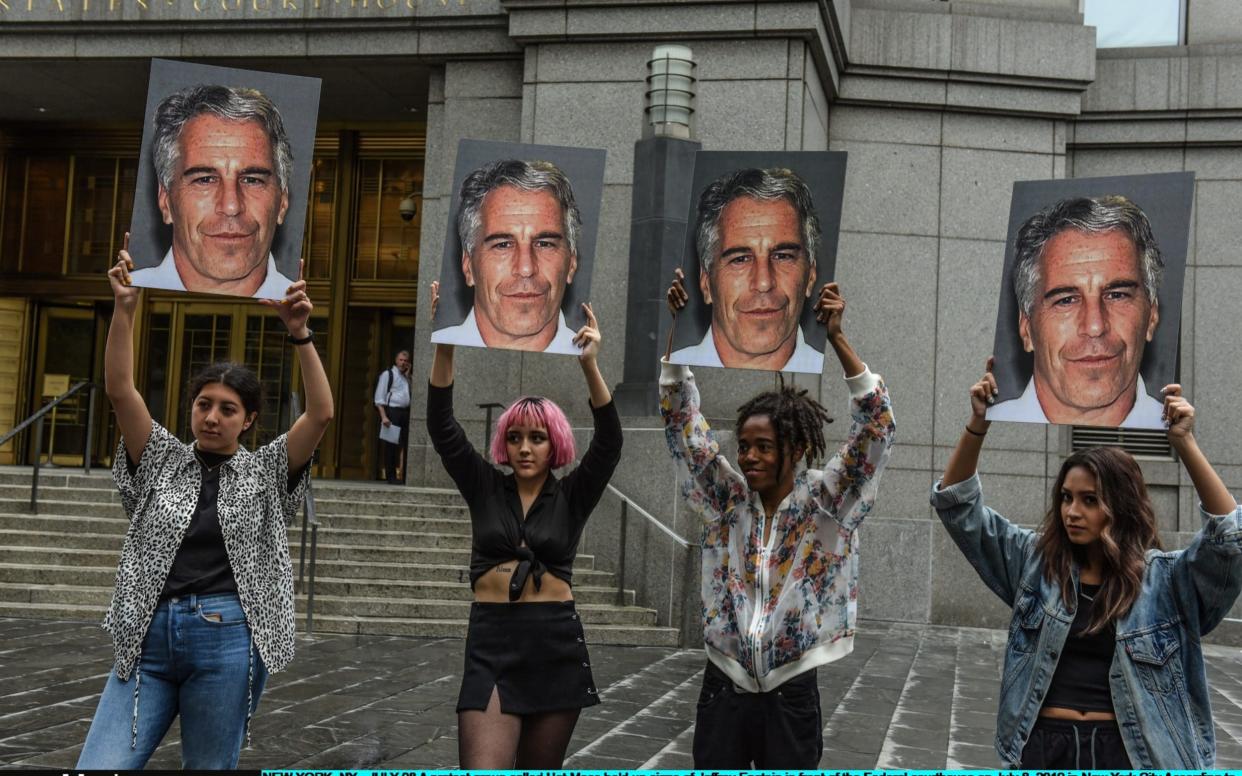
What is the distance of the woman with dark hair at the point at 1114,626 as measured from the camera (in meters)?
3.40

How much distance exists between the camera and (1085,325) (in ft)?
15.4

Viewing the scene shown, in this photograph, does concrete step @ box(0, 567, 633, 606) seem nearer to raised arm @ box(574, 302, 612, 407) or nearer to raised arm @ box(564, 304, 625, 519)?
raised arm @ box(574, 302, 612, 407)

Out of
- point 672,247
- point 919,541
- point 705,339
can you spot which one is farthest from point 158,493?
point 919,541

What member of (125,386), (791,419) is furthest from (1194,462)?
(125,386)

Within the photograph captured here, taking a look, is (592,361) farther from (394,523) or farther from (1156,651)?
(394,523)

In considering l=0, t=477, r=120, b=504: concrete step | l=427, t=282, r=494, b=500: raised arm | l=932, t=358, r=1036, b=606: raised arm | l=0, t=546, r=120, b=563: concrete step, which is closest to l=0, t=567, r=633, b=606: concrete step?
l=0, t=546, r=120, b=563: concrete step

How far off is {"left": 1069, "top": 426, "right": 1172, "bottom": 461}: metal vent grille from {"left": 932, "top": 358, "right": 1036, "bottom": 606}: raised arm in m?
12.7

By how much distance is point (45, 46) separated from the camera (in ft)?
55.3

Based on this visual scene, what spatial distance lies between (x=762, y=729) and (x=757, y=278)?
6.52ft

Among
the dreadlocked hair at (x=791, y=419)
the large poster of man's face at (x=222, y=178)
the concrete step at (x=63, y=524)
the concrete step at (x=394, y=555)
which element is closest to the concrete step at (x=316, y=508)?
the concrete step at (x=63, y=524)

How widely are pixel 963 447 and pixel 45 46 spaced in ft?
53.7

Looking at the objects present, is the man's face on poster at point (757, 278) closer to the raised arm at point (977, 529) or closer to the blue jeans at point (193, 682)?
the raised arm at point (977, 529)

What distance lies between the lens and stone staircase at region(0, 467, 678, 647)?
11086 mm

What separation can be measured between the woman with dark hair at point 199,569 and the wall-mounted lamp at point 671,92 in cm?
1003
